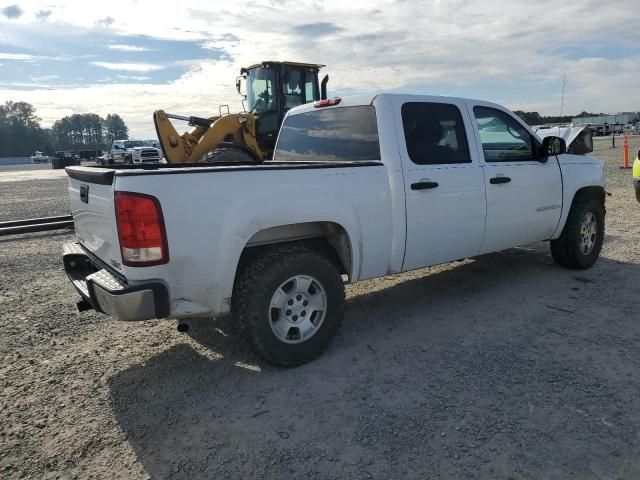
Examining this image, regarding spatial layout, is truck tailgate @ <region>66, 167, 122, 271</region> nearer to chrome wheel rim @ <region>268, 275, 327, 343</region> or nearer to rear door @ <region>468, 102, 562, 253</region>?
chrome wheel rim @ <region>268, 275, 327, 343</region>

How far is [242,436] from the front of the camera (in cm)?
279

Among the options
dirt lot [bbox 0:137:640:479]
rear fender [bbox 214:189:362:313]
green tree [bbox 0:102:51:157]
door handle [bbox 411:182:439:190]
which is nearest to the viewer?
dirt lot [bbox 0:137:640:479]

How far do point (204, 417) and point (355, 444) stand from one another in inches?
37.2

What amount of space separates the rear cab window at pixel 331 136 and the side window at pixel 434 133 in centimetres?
31

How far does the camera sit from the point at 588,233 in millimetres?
5738

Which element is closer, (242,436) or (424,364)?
(242,436)

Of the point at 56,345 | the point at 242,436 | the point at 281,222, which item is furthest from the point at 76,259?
the point at 242,436

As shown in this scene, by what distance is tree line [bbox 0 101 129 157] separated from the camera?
108562 mm

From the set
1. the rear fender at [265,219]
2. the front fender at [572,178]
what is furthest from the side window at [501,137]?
the rear fender at [265,219]

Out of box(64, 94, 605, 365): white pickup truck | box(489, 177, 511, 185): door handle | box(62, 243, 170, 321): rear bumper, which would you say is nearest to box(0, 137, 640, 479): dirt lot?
box(64, 94, 605, 365): white pickup truck

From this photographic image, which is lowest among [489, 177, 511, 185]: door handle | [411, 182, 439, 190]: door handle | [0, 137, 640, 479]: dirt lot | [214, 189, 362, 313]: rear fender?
[0, 137, 640, 479]: dirt lot

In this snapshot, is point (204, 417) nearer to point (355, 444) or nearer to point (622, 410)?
point (355, 444)

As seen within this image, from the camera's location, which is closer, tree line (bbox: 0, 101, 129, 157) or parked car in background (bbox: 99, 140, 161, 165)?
parked car in background (bbox: 99, 140, 161, 165)

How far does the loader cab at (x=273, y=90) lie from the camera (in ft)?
39.4
